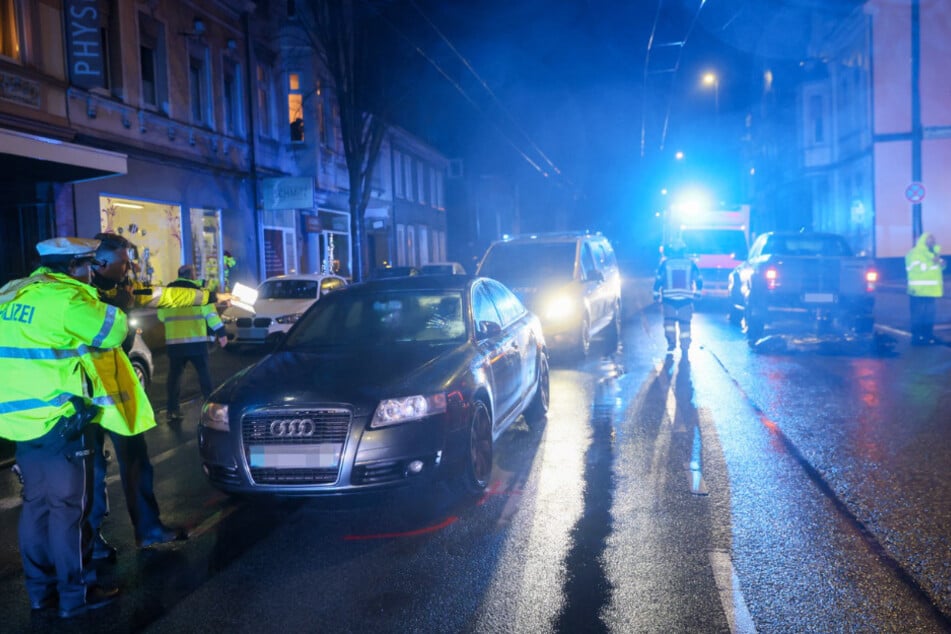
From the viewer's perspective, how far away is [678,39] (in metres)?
27.0

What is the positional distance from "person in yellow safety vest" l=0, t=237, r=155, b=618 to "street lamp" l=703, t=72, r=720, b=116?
186ft

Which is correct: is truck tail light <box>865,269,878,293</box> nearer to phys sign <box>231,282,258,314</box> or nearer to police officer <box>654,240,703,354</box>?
police officer <box>654,240,703,354</box>

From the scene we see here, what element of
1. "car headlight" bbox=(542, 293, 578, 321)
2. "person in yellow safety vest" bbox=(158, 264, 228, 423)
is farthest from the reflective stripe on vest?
"person in yellow safety vest" bbox=(158, 264, 228, 423)

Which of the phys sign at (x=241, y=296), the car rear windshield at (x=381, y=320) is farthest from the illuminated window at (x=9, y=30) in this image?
the car rear windshield at (x=381, y=320)

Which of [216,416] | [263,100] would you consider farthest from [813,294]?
[263,100]

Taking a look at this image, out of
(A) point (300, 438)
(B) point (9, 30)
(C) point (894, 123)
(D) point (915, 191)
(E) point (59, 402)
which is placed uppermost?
(C) point (894, 123)

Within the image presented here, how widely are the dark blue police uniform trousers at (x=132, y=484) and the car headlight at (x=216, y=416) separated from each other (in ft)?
1.64

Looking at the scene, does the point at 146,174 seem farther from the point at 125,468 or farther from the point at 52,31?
the point at 125,468

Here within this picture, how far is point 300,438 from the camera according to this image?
514 cm

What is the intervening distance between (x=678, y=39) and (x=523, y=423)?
22051 mm

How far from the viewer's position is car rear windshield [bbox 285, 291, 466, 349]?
21.9 ft

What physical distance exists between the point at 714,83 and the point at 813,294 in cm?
4813

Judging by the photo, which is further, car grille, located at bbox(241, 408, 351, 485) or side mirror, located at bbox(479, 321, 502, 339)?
side mirror, located at bbox(479, 321, 502, 339)

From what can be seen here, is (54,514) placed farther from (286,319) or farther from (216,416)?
(286,319)
